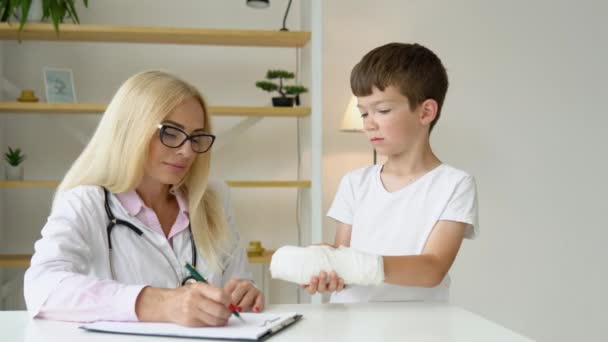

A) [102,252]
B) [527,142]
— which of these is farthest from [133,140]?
[527,142]

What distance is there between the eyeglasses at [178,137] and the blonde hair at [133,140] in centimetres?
2

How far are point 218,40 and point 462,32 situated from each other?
1.45 metres

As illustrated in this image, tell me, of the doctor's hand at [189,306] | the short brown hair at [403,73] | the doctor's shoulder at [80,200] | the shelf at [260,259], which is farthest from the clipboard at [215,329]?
the shelf at [260,259]

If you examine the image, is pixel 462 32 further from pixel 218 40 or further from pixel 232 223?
pixel 232 223

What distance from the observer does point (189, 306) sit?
44.4 inches

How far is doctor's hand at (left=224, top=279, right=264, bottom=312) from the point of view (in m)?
1.33

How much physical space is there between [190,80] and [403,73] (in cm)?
238

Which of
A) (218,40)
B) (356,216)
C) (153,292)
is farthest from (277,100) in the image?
(153,292)

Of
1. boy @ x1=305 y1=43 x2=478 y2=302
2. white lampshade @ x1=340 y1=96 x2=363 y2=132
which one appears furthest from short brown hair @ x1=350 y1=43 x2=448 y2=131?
white lampshade @ x1=340 y1=96 x2=363 y2=132

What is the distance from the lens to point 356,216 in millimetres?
→ 1736

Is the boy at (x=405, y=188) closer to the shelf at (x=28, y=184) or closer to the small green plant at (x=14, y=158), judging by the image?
the shelf at (x=28, y=184)

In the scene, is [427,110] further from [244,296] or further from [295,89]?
[295,89]

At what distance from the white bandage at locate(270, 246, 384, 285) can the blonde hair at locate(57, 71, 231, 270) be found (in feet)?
1.23

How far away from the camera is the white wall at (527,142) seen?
3898mm
